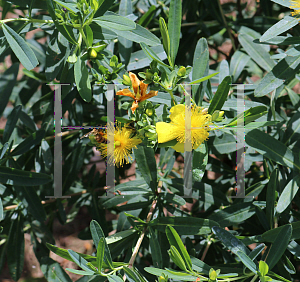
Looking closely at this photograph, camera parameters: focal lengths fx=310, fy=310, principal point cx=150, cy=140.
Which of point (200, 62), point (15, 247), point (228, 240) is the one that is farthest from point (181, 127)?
point (15, 247)

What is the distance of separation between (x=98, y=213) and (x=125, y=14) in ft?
3.02

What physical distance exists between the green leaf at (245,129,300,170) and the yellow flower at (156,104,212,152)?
0.25 metres

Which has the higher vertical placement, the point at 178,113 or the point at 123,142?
the point at 178,113

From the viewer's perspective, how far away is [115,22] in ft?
3.26

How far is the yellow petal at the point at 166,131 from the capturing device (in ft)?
2.93

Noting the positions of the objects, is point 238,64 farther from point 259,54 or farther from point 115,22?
point 115,22

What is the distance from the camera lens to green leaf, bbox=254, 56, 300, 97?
1.10 m

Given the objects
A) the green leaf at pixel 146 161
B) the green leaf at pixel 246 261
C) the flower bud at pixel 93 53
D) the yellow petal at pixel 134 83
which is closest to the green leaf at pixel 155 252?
the green leaf at pixel 146 161

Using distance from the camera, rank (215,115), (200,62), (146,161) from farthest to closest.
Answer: (146,161) → (200,62) → (215,115)

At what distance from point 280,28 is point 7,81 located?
1.07 m

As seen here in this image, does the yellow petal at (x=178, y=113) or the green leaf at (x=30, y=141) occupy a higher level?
the yellow petal at (x=178, y=113)

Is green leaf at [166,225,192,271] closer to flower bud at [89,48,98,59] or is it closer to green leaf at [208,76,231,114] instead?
green leaf at [208,76,231,114]

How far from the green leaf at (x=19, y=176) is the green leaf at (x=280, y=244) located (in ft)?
2.80

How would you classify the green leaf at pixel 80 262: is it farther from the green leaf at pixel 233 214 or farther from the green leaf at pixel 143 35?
the green leaf at pixel 143 35
